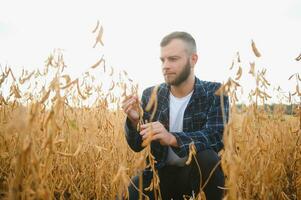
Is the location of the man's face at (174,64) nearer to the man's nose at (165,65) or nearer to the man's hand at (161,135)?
the man's nose at (165,65)

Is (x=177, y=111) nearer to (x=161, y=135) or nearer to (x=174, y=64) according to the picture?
(x=174, y=64)

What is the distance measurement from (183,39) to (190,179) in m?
1.11

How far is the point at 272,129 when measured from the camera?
106 inches

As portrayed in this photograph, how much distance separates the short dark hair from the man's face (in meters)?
0.05

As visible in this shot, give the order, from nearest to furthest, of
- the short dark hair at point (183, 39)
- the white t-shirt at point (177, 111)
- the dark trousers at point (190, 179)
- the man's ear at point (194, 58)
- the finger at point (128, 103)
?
the finger at point (128, 103), the dark trousers at point (190, 179), the white t-shirt at point (177, 111), the short dark hair at point (183, 39), the man's ear at point (194, 58)

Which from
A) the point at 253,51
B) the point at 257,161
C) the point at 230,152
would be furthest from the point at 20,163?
the point at 257,161

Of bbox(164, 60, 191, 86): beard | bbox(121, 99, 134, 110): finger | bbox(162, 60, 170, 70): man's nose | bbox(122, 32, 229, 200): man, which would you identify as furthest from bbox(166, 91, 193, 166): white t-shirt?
bbox(121, 99, 134, 110): finger

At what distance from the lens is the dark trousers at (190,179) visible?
1.72 meters

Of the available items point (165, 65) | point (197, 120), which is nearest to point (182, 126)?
point (197, 120)

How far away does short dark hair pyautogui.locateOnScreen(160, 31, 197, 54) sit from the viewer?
2.24 meters

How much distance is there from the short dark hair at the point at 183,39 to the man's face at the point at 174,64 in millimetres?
53

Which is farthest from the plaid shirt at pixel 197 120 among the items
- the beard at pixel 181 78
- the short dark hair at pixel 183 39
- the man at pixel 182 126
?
the short dark hair at pixel 183 39

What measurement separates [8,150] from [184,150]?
100 cm

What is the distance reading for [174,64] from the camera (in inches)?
84.9
